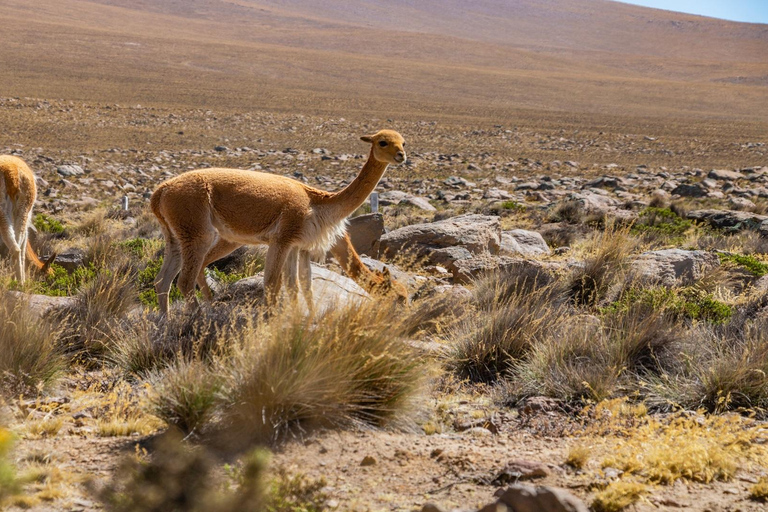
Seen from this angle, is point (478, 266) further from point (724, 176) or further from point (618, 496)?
point (724, 176)

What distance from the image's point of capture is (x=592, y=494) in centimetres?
399

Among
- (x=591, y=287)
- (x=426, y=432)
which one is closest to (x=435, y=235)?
(x=591, y=287)

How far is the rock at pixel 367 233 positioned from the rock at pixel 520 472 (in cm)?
729

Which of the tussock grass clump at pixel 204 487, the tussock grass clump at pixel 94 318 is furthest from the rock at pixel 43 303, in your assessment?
the tussock grass clump at pixel 204 487

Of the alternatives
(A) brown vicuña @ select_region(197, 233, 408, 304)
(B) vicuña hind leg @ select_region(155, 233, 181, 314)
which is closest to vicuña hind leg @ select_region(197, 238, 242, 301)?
(A) brown vicuña @ select_region(197, 233, 408, 304)

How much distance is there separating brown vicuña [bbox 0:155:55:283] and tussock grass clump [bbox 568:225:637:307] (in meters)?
5.98

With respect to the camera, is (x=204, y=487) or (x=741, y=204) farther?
(x=741, y=204)

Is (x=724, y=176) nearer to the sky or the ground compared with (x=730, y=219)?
nearer to the ground

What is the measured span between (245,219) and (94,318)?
1.56 meters

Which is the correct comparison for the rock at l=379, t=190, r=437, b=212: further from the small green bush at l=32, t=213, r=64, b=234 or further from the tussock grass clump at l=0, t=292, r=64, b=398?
the tussock grass clump at l=0, t=292, r=64, b=398

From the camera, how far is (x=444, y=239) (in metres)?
11.0

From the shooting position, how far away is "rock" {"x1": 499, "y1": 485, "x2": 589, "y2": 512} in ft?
11.5

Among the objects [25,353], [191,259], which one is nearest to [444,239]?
[191,259]

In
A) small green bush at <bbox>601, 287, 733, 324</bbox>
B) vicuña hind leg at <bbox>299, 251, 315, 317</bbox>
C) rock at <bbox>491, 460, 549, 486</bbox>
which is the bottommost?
vicuña hind leg at <bbox>299, 251, 315, 317</bbox>
